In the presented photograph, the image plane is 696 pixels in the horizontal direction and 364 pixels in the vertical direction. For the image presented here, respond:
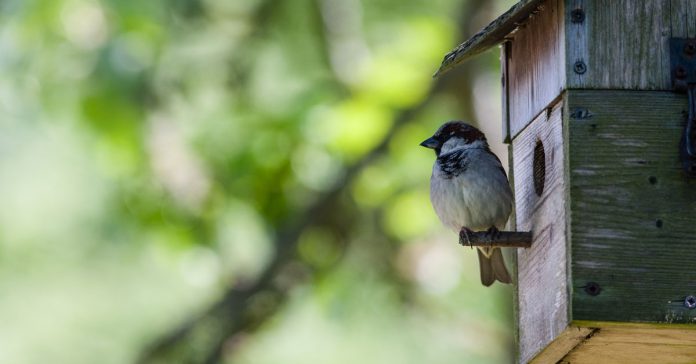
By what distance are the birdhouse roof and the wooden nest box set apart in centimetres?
2

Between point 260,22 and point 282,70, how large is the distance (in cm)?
29

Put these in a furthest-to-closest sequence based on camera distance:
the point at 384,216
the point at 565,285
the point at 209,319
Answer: the point at 384,216, the point at 209,319, the point at 565,285

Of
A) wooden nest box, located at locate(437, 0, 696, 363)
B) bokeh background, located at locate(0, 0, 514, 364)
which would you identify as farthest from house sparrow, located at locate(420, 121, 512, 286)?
bokeh background, located at locate(0, 0, 514, 364)

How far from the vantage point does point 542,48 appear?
3.49m

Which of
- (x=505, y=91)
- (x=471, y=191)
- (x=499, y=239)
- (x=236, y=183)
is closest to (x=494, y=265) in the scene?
(x=471, y=191)

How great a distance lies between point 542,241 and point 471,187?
0.54 m

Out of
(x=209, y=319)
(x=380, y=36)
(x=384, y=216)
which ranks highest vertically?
(x=380, y=36)

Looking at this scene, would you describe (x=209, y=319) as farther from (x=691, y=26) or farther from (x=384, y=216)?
(x=691, y=26)

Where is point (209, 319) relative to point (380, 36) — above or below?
below

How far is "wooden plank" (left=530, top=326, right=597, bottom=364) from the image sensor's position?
3.13 meters

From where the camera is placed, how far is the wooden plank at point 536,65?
10.9 ft

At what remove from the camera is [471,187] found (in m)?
3.93

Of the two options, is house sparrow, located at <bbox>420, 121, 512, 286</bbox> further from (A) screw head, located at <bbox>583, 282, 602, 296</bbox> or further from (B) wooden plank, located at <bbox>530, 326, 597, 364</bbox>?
(A) screw head, located at <bbox>583, 282, 602, 296</bbox>

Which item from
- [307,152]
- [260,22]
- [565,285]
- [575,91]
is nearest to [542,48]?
[575,91]
